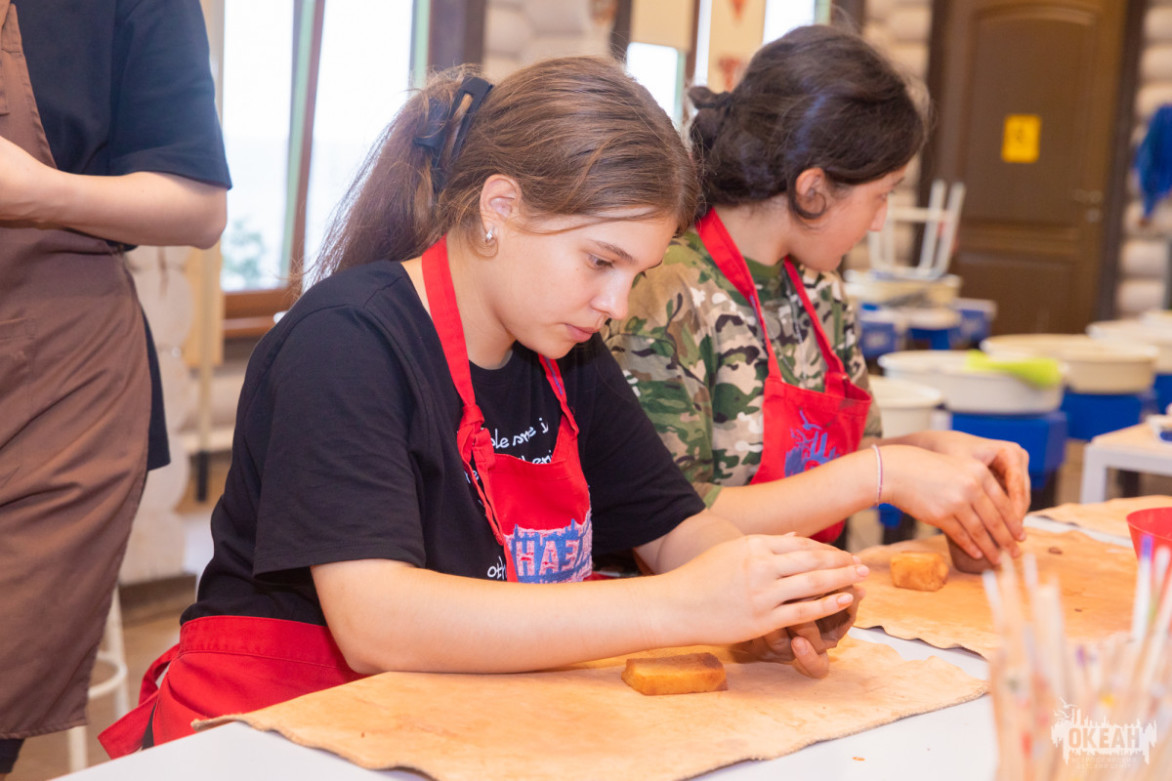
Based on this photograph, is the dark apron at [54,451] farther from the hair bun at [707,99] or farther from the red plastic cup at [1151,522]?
the red plastic cup at [1151,522]

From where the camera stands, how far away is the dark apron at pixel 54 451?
1.25 m

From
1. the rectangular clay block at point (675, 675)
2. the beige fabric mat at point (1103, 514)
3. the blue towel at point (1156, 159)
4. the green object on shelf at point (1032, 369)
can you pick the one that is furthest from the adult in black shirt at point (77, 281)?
the blue towel at point (1156, 159)

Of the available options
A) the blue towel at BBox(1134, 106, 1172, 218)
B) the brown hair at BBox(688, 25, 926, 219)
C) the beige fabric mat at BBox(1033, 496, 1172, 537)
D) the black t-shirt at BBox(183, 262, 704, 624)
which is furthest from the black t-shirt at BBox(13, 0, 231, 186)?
the blue towel at BBox(1134, 106, 1172, 218)

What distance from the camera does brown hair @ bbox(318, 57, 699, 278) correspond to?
44.0 inches

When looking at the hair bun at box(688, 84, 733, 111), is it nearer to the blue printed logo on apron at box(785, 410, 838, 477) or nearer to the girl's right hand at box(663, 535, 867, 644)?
the blue printed logo on apron at box(785, 410, 838, 477)

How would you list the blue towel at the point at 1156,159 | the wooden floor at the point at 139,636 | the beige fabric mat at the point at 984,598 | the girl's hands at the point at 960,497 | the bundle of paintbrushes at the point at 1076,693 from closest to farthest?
1. the bundle of paintbrushes at the point at 1076,693
2. the beige fabric mat at the point at 984,598
3. the girl's hands at the point at 960,497
4. the wooden floor at the point at 139,636
5. the blue towel at the point at 1156,159

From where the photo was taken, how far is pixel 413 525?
100 centimetres

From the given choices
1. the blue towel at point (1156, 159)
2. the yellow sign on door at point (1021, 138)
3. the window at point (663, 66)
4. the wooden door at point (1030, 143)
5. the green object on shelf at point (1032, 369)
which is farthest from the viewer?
the yellow sign on door at point (1021, 138)

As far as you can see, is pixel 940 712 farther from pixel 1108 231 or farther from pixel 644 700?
pixel 1108 231

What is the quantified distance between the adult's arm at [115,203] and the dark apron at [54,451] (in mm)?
56

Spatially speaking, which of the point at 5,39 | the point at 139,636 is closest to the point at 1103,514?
the point at 5,39

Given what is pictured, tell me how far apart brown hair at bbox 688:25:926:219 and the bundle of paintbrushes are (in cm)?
113

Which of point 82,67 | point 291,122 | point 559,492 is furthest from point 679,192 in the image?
point 291,122

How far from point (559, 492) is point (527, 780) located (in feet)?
1.56
